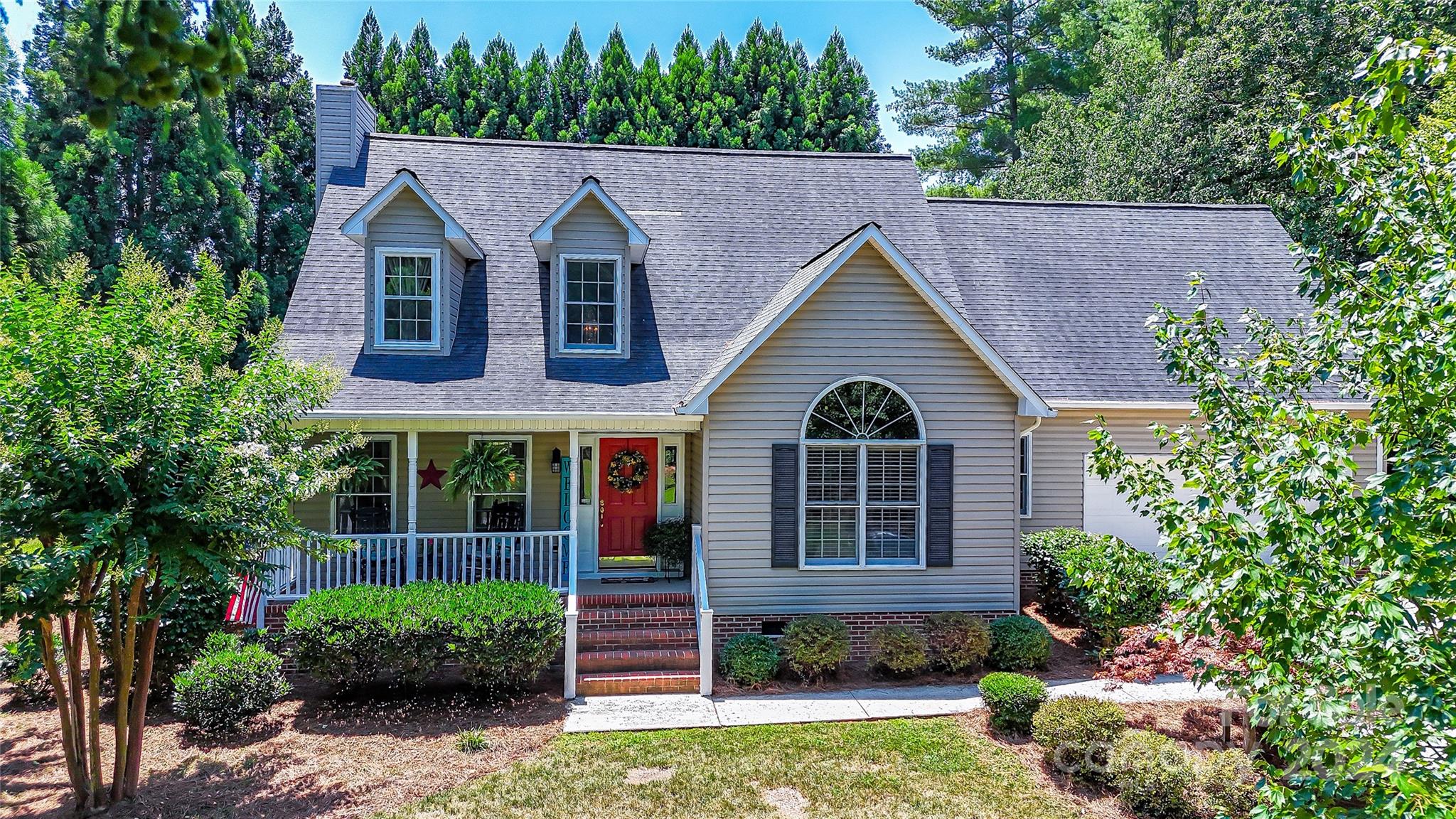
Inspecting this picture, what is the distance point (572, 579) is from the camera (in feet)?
33.8

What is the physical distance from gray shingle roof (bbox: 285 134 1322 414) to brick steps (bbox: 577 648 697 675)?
125 inches

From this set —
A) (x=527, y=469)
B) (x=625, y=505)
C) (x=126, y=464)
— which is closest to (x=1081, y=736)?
(x=625, y=505)

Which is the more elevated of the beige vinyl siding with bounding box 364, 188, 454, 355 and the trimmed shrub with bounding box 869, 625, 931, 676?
the beige vinyl siding with bounding box 364, 188, 454, 355

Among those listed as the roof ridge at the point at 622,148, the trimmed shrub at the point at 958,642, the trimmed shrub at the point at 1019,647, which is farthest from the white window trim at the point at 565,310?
the trimmed shrub at the point at 1019,647

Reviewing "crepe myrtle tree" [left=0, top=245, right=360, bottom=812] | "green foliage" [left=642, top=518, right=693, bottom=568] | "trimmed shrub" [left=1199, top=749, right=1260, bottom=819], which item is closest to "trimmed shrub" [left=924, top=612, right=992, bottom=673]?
"trimmed shrub" [left=1199, top=749, right=1260, bottom=819]

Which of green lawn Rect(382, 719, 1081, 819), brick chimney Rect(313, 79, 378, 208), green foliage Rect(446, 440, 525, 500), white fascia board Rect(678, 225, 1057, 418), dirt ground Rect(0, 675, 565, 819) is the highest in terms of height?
brick chimney Rect(313, 79, 378, 208)

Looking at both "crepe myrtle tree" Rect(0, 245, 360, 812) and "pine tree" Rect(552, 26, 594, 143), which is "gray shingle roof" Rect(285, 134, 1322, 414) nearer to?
"crepe myrtle tree" Rect(0, 245, 360, 812)

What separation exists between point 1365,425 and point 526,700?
8321 millimetres

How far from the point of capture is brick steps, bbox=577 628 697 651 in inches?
410

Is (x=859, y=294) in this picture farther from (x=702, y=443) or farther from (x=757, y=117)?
(x=757, y=117)

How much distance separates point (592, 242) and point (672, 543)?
4.70 meters

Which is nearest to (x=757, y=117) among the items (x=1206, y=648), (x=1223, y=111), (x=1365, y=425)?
(x=1223, y=111)

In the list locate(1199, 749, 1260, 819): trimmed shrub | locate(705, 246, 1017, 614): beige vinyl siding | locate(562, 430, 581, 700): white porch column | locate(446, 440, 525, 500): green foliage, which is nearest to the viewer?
locate(1199, 749, 1260, 819): trimmed shrub

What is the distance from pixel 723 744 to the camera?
27.0 feet
